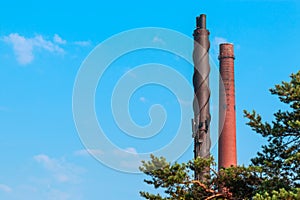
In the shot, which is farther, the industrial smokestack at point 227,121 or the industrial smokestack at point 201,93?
the industrial smokestack at point 227,121

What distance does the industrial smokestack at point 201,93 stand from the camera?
→ 16453 millimetres

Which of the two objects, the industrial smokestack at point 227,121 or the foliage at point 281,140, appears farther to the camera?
the industrial smokestack at point 227,121

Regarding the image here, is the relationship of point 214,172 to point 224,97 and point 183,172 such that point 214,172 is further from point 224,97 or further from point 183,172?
point 224,97

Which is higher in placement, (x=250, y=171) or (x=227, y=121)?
(x=227, y=121)

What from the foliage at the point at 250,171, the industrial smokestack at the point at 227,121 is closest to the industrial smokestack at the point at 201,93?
the foliage at the point at 250,171

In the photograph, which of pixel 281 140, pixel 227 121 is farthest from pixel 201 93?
pixel 227 121

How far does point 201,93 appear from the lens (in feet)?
55.8

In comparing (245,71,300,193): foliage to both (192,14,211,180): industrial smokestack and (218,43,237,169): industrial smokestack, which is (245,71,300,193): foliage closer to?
(192,14,211,180): industrial smokestack

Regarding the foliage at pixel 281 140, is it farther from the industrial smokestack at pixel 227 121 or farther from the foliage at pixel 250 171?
the industrial smokestack at pixel 227 121

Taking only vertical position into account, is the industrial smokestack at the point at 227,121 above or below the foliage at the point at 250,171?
above

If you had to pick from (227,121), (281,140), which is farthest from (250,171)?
(227,121)

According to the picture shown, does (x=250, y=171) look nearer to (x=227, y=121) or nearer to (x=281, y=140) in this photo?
(x=281, y=140)

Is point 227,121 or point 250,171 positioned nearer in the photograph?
point 250,171

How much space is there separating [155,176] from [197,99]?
362 centimetres
